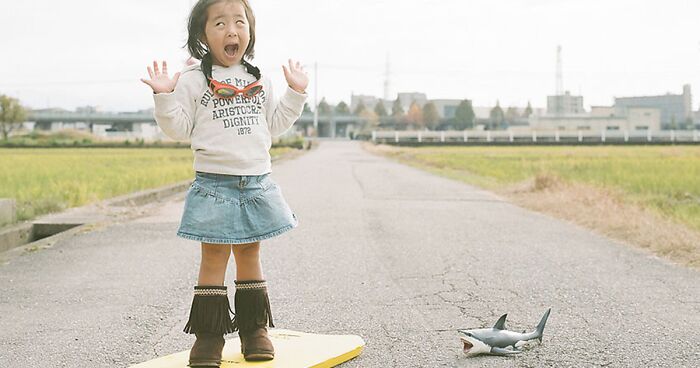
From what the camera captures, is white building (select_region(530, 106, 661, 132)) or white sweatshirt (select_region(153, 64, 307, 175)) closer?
white sweatshirt (select_region(153, 64, 307, 175))

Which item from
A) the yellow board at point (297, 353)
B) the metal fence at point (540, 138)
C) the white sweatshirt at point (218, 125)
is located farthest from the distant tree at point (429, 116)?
the white sweatshirt at point (218, 125)

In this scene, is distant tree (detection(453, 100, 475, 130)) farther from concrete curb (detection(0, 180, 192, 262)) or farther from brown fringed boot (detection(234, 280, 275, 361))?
brown fringed boot (detection(234, 280, 275, 361))

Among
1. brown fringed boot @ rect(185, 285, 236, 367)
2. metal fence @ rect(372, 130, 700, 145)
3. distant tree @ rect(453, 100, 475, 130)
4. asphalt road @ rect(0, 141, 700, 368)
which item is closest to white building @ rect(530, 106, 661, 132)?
distant tree @ rect(453, 100, 475, 130)

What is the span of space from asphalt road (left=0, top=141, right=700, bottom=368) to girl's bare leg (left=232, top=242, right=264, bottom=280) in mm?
501

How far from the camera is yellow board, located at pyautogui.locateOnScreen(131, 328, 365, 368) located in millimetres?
2967

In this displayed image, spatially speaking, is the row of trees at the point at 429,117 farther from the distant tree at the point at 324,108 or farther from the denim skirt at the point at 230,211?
the denim skirt at the point at 230,211

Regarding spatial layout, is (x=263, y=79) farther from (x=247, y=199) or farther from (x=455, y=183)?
(x=455, y=183)

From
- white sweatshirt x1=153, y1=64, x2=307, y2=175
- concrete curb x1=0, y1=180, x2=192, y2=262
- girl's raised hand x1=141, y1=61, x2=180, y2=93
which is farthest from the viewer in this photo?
concrete curb x1=0, y1=180, x2=192, y2=262

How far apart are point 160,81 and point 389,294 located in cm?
215

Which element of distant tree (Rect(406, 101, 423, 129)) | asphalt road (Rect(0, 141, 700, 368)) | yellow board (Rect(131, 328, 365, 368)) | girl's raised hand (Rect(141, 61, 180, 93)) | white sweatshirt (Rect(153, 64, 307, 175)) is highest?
distant tree (Rect(406, 101, 423, 129))

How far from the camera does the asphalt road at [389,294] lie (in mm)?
3252

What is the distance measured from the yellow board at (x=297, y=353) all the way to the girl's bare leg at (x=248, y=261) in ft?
1.05

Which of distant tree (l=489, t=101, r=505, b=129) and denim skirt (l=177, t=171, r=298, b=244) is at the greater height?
distant tree (l=489, t=101, r=505, b=129)

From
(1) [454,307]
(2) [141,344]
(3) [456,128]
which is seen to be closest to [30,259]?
(2) [141,344]
